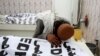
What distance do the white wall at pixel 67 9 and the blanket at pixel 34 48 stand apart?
0.71 meters

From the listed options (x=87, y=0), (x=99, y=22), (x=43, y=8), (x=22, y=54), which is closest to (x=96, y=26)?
(x=99, y=22)

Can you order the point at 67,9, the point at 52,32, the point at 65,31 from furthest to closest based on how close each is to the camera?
the point at 67,9 < the point at 52,32 < the point at 65,31

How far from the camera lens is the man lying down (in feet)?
3.40

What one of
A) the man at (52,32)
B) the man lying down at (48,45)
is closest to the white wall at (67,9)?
the man at (52,32)

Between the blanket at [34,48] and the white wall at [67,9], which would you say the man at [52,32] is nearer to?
the blanket at [34,48]

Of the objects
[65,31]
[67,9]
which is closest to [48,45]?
[65,31]

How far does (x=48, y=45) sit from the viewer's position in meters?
1.10

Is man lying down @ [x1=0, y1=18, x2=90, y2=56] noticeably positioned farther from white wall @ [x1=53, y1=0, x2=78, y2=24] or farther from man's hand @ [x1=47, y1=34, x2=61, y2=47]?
white wall @ [x1=53, y1=0, x2=78, y2=24]

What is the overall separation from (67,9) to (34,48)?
912 mm

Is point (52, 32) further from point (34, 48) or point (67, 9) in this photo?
point (67, 9)

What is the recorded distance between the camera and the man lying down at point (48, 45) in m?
1.04

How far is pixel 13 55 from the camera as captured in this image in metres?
1.04

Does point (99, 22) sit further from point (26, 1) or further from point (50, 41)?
point (26, 1)

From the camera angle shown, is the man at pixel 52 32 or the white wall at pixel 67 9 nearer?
the man at pixel 52 32
